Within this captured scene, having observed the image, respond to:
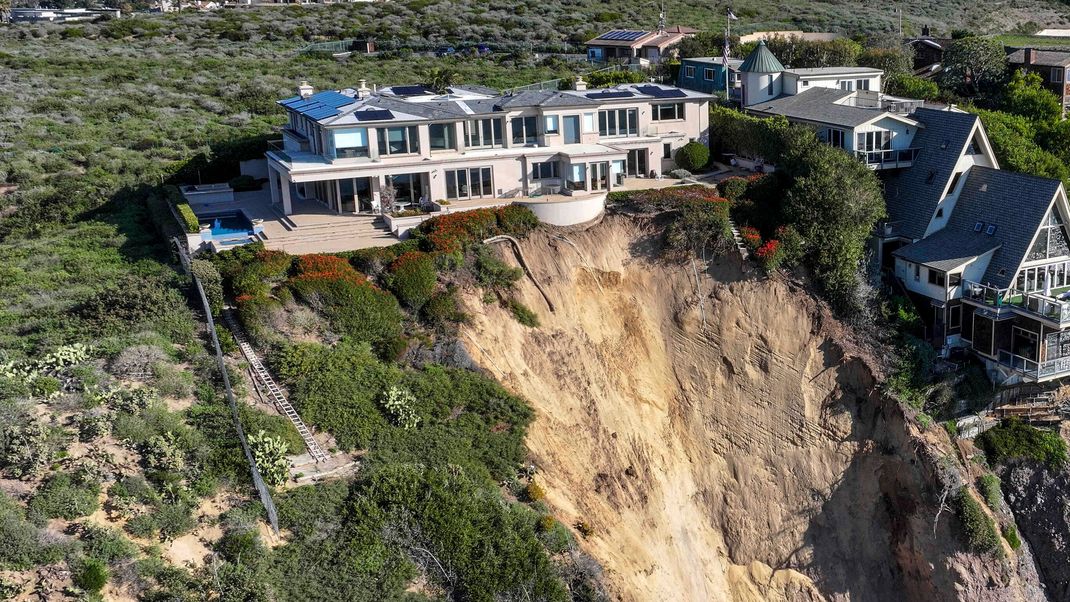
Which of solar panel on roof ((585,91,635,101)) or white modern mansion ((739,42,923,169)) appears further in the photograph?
solar panel on roof ((585,91,635,101))

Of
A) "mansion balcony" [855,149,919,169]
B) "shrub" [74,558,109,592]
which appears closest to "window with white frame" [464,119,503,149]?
"mansion balcony" [855,149,919,169]

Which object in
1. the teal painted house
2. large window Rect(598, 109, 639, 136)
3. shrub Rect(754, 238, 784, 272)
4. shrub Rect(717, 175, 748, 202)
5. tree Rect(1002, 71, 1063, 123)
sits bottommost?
shrub Rect(754, 238, 784, 272)

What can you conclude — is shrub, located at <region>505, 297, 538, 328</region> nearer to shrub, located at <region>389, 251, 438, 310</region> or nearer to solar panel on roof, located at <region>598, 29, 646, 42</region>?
shrub, located at <region>389, 251, 438, 310</region>

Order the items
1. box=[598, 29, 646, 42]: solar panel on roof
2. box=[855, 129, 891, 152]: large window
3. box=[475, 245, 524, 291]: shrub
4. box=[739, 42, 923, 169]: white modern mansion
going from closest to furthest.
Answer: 1. box=[475, 245, 524, 291]: shrub
2. box=[855, 129, 891, 152]: large window
3. box=[739, 42, 923, 169]: white modern mansion
4. box=[598, 29, 646, 42]: solar panel on roof

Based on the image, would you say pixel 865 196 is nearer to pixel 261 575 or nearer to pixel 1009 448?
pixel 1009 448

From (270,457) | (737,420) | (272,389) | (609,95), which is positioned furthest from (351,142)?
(737,420)

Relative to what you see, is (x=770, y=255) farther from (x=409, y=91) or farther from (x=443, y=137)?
(x=409, y=91)

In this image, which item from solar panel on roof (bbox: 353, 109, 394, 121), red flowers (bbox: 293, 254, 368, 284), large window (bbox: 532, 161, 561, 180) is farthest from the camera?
large window (bbox: 532, 161, 561, 180)

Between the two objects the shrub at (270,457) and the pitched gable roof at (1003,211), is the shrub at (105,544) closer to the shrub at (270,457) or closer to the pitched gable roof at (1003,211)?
the shrub at (270,457)
